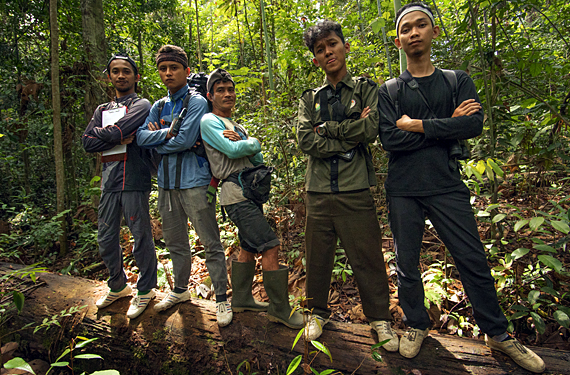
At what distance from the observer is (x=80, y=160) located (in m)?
9.17

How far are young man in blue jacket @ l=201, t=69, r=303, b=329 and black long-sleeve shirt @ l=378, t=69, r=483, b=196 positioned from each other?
122cm

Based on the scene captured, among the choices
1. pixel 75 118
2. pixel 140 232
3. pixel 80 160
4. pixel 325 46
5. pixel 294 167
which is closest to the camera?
pixel 325 46

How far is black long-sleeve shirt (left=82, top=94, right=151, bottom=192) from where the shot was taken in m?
3.30

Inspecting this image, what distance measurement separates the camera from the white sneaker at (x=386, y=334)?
2.42 metres

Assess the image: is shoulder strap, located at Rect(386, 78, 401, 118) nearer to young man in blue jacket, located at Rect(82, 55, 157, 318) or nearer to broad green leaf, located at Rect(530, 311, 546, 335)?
broad green leaf, located at Rect(530, 311, 546, 335)

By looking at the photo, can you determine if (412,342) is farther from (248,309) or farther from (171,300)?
(171,300)

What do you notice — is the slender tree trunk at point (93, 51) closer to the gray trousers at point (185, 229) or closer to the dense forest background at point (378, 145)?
the dense forest background at point (378, 145)

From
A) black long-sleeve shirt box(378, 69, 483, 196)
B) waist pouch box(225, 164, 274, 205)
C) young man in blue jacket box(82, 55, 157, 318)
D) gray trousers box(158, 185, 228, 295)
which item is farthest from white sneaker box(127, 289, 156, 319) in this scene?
black long-sleeve shirt box(378, 69, 483, 196)

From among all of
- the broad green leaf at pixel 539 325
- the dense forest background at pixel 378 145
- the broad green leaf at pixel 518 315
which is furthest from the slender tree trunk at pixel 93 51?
the broad green leaf at pixel 539 325

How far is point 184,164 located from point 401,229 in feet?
7.08

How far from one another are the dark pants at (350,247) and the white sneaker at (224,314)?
79cm

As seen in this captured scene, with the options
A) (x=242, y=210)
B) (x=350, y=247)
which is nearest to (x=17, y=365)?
(x=242, y=210)

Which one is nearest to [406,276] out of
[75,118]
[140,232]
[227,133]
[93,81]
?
[227,133]

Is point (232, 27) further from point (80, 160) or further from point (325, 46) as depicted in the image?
point (325, 46)
